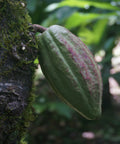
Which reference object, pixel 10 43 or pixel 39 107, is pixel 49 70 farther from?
pixel 39 107

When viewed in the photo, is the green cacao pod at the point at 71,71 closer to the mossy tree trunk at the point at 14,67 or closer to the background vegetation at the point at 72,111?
the mossy tree trunk at the point at 14,67

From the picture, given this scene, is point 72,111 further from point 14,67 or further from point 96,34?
point 14,67

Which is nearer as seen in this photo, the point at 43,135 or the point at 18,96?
the point at 18,96

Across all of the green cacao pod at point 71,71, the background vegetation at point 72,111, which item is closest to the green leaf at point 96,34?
the background vegetation at point 72,111

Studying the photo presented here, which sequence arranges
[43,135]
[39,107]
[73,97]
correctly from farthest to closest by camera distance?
[43,135]
[39,107]
[73,97]

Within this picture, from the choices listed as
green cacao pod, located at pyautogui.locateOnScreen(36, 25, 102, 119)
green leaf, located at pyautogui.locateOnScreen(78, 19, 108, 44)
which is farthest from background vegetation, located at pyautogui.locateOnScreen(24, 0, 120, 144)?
green cacao pod, located at pyautogui.locateOnScreen(36, 25, 102, 119)

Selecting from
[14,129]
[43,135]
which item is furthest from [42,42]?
[43,135]

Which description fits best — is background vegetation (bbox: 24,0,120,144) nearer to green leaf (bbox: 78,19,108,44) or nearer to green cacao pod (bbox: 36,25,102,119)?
green leaf (bbox: 78,19,108,44)

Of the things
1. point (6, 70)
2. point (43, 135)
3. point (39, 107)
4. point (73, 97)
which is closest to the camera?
point (6, 70)
